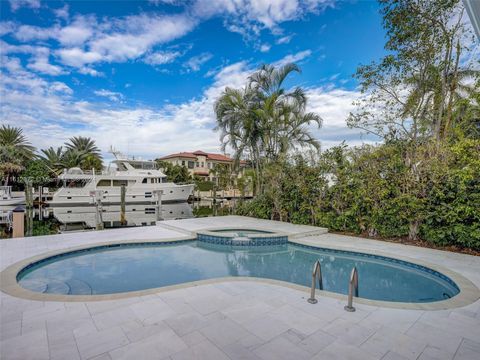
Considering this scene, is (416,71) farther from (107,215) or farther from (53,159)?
(53,159)

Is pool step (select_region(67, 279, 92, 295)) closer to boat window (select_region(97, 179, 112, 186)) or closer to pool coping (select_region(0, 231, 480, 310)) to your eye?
pool coping (select_region(0, 231, 480, 310))

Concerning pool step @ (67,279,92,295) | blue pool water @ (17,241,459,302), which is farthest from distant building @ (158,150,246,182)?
pool step @ (67,279,92,295)

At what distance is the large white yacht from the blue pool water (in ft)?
39.3

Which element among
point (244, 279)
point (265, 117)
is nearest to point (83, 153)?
point (265, 117)

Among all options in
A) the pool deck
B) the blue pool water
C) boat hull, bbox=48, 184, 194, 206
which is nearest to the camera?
the pool deck

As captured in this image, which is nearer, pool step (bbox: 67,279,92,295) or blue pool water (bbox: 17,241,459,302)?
pool step (bbox: 67,279,92,295)

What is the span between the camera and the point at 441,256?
18.7ft

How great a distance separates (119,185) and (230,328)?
1934cm

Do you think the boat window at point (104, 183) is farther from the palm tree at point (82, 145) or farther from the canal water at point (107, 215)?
the palm tree at point (82, 145)

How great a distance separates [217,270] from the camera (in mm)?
5641

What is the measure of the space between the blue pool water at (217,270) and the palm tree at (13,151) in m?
25.2

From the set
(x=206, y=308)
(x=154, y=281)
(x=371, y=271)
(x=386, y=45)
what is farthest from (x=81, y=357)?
(x=386, y=45)

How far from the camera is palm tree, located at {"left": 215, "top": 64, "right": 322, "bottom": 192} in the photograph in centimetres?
1109

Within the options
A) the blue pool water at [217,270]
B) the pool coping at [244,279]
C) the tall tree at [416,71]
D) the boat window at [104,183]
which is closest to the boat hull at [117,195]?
the boat window at [104,183]
